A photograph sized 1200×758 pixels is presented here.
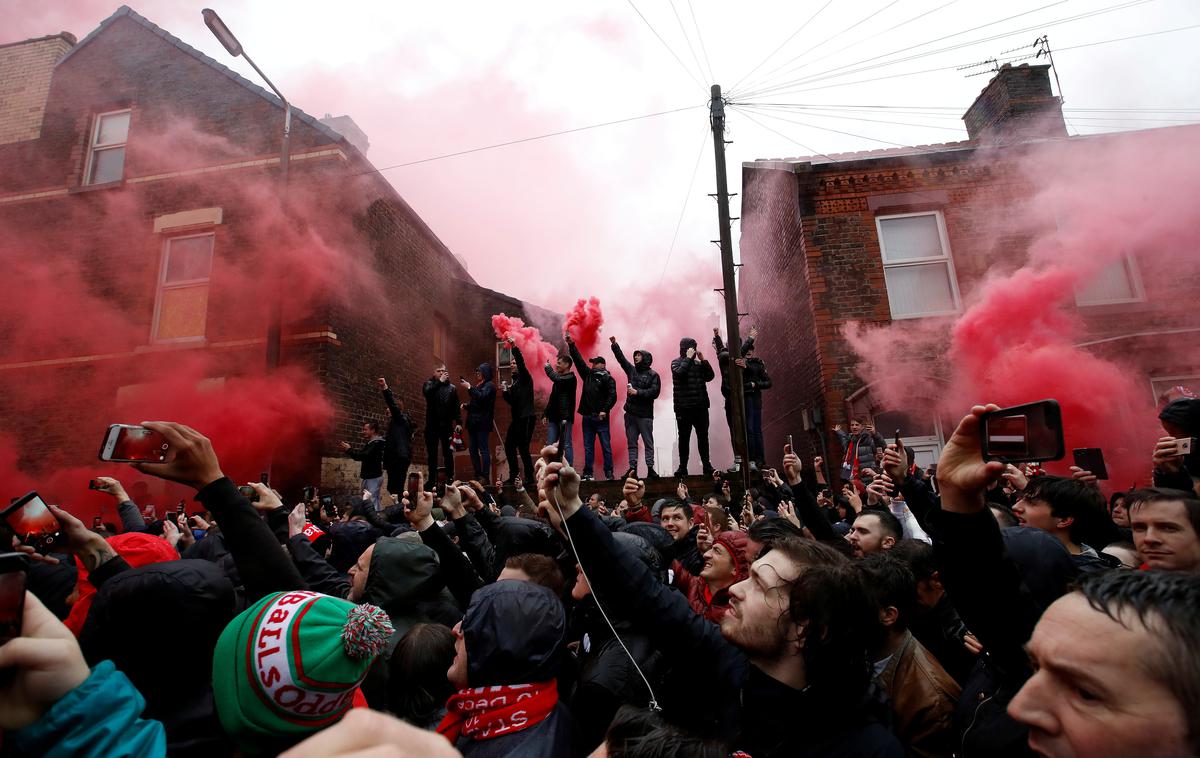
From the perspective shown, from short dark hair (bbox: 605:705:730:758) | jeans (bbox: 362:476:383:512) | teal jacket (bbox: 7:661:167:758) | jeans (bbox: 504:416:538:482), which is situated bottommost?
short dark hair (bbox: 605:705:730:758)

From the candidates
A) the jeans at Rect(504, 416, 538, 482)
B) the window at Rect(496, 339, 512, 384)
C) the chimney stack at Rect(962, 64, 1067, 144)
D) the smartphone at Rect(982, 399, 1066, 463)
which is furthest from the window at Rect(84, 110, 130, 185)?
the chimney stack at Rect(962, 64, 1067, 144)

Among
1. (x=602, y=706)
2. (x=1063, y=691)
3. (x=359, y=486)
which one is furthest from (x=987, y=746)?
(x=359, y=486)

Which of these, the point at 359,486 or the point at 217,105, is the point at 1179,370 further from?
the point at 217,105

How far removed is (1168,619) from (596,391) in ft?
27.0

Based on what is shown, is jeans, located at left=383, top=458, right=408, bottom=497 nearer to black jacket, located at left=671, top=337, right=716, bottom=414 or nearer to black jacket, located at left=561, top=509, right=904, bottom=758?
black jacket, located at left=671, top=337, right=716, bottom=414

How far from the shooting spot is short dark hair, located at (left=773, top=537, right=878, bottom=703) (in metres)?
1.74

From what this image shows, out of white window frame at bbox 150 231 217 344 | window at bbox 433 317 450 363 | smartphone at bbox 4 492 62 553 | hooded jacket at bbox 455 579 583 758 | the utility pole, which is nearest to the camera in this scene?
hooded jacket at bbox 455 579 583 758

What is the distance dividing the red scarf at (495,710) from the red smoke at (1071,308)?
902 cm

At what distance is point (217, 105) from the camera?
12.1 metres

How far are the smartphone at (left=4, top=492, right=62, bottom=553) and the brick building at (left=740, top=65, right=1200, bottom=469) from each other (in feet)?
31.0

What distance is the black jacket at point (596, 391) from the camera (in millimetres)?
9141

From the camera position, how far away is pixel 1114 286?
10078 mm

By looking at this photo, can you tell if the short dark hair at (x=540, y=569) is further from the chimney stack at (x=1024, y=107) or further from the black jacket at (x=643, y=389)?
the chimney stack at (x=1024, y=107)

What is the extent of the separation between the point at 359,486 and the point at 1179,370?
13006 millimetres
